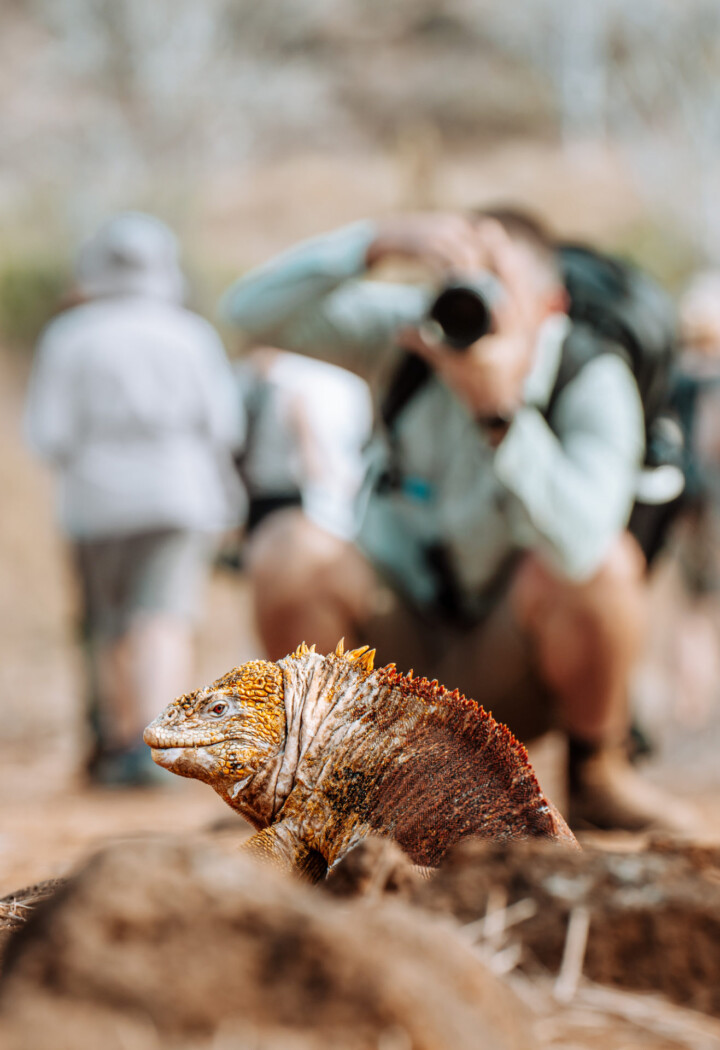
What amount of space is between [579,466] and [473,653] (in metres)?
0.67

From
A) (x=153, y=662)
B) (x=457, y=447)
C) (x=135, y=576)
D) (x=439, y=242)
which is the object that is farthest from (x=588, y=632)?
(x=135, y=576)

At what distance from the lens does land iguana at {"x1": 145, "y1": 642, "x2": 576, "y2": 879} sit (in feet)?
5.29

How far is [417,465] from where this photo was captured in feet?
11.0

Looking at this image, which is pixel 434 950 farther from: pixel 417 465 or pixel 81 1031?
pixel 417 465

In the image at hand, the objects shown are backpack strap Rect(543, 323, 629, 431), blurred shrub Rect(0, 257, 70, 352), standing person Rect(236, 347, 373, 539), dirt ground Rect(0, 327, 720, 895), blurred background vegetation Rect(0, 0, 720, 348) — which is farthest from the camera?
blurred background vegetation Rect(0, 0, 720, 348)

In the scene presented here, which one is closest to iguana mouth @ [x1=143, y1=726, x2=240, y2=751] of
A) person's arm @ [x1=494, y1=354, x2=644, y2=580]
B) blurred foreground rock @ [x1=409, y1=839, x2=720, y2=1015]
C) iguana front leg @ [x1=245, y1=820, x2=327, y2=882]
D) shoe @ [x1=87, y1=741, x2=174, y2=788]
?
iguana front leg @ [x1=245, y1=820, x2=327, y2=882]

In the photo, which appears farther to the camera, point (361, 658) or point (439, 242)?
point (439, 242)

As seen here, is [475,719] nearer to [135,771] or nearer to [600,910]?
[600,910]

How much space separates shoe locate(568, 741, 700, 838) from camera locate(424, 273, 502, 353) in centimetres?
129

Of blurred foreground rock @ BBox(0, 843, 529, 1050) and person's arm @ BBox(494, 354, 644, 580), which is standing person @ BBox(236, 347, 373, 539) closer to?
person's arm @ BBox(494, 354, 644, 580)

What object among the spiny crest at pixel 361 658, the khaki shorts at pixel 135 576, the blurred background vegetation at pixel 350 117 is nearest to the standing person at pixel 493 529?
the spiny crest at pixel 361 658

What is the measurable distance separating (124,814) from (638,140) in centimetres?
2664

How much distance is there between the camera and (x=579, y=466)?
123 inches

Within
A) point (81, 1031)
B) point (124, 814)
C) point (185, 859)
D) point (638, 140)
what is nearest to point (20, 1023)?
point (81, 1031)
